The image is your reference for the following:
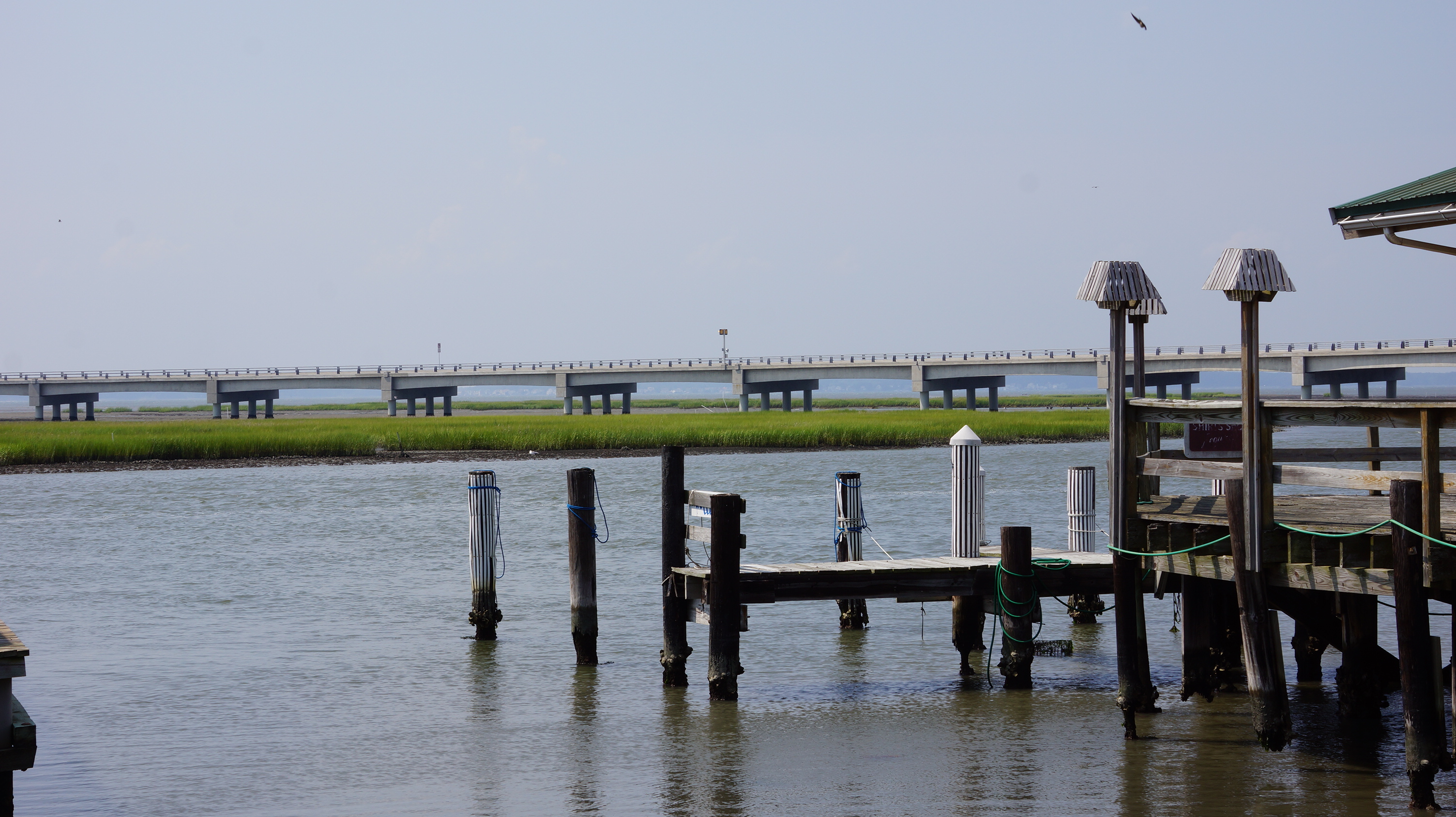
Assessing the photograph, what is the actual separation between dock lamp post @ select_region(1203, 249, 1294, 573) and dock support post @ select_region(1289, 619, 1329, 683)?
4577 millimetres

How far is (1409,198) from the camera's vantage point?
888 cm

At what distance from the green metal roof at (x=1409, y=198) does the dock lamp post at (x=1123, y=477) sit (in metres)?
1.58

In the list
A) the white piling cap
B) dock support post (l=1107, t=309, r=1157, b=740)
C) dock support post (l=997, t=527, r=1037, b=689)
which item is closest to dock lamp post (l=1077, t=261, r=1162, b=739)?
dock support post (l=1107, t=309, r=1157, b=740)

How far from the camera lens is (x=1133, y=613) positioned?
34.9 ft

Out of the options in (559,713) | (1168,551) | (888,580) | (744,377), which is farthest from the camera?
(744,377)

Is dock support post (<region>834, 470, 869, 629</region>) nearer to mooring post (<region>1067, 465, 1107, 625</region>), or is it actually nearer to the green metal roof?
mooring post (<region>1067, 465, 1107, 625</region>)

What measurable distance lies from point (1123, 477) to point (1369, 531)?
6.33ft

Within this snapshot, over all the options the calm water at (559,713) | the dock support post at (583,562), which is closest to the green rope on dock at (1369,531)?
the calm water at (559,713)

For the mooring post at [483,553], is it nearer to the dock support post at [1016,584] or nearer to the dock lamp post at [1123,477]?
the dock support post at [1016,584]

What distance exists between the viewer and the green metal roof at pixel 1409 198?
8656 millimetres

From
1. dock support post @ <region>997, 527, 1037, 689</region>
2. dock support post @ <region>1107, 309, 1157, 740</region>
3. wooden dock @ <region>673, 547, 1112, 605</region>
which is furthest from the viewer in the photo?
dock support post @ <region>997, 527, 1037, 689</region>

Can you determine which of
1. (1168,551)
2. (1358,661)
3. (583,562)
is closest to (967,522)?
(1168,551)

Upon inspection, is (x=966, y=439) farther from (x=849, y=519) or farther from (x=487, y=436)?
(x=487, y=436)

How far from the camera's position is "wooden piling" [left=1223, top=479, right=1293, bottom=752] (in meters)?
9.37
